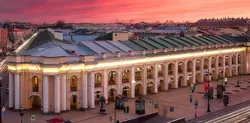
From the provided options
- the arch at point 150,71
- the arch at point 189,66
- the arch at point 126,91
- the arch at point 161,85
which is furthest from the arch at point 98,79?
the arch at point 189,66

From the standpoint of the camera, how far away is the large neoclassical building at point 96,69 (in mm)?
60531

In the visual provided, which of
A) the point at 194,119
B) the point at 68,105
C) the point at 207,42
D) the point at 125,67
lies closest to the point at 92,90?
the point at 68,105

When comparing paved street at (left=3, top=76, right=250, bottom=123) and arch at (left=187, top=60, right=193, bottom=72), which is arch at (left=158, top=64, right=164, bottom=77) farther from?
arch at (left=187, top=60, right=193, bottom=72)

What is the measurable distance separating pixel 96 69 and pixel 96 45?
8.20 metres

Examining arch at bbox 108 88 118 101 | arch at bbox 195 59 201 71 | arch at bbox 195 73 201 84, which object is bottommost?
arch at bbox 108 88 118 101

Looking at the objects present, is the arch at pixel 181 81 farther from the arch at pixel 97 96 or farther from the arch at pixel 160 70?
the arch at pixel 97 96

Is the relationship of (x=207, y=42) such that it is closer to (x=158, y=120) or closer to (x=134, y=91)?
(x=134, y=91)

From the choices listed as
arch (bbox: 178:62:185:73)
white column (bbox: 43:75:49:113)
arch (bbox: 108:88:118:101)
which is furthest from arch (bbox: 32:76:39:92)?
arch (bbox: 178:62:185:73)

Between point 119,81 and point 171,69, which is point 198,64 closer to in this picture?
point 171,69

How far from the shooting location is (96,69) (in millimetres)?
65625

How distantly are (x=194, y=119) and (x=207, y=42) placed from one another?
41.5 meters

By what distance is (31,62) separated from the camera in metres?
61.7

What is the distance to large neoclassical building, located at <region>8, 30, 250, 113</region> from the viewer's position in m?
60.5

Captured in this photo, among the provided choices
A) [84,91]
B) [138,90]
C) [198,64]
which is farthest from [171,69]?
[84,91]
